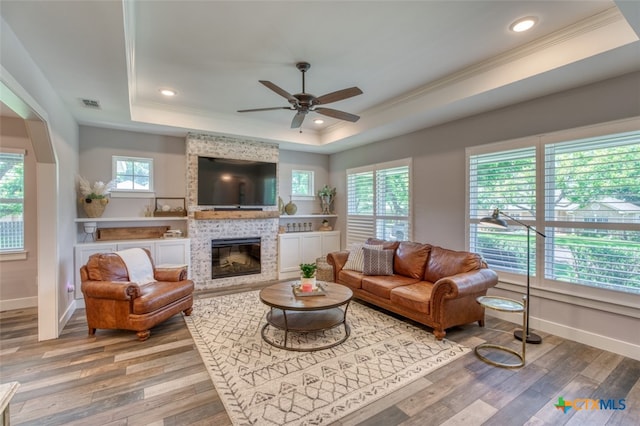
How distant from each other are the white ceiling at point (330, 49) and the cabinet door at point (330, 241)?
3.20 metres

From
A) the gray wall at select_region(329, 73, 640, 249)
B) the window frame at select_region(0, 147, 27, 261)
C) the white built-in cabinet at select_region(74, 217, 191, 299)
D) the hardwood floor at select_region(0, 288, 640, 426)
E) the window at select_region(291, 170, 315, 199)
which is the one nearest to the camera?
the hardwood floor at select_region(0, 288, 640, 426)

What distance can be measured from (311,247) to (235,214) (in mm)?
1860

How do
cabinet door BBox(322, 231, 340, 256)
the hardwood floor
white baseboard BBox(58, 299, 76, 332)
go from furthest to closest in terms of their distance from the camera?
cabinet door BBox(322, 231, 340, 256) → white baseboard BBox(58, 299, 76, 332) → the hardwood floor

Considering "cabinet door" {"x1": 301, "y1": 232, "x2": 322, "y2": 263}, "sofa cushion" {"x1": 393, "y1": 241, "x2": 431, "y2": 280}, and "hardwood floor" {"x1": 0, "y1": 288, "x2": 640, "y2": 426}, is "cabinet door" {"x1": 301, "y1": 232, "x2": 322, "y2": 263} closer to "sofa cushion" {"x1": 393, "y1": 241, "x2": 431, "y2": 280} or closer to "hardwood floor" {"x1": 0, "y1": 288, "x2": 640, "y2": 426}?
"sofa cushion" {"x1": 393, "y1": 241, "x2": 431, "y2": 280}

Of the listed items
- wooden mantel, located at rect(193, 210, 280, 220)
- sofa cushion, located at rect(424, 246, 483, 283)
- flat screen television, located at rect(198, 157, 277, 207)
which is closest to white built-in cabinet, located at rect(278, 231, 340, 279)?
wooden mantel, located at rect(193, 210, 280, 220)

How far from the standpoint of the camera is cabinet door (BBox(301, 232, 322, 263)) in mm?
6406

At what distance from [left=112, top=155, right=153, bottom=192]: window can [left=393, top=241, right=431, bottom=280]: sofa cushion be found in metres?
4.47

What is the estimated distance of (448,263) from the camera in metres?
3.90

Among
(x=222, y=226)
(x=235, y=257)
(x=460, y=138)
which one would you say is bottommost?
(x=235, y=257)

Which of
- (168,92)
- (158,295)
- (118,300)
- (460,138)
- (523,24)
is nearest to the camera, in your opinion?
(523,24)

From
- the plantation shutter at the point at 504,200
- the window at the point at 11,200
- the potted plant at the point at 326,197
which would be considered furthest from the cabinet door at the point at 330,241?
the window at the point at 11,200

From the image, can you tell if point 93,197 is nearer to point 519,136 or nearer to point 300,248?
point 300,248

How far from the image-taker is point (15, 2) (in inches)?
77.1

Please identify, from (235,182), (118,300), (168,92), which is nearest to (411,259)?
(235,182)
